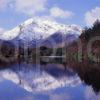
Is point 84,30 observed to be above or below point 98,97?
above

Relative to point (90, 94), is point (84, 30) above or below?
above

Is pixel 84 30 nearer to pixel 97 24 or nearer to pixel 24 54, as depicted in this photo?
pixel 97 24

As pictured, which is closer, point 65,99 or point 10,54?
point 65,99

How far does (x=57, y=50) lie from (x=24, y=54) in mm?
16706

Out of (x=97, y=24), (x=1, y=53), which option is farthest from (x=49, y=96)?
(x=1, y=53)

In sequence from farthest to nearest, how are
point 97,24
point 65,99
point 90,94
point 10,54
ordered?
point 10,54 → point 97,24 → point 90,94 → point 65,99

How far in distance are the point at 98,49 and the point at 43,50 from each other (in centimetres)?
6565

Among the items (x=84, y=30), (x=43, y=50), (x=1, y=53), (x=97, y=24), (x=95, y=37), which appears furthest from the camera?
(x=43, y=50)

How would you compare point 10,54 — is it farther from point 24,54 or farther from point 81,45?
point 81,45

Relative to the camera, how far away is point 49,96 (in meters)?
19.0

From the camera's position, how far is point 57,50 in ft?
399

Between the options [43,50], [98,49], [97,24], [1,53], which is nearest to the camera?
[98,49]

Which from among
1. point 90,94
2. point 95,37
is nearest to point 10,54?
point 95,37

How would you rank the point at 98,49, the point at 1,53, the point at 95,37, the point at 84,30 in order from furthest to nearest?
1. the point at 1,53
2. the point at 84,30
3. the point at 95,37
4. the point at 98,49
